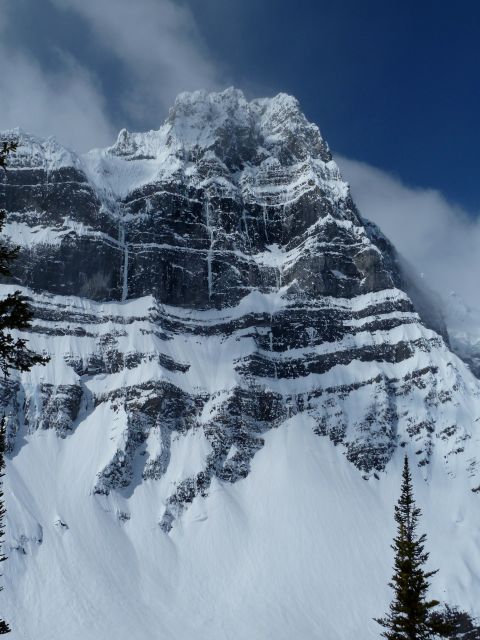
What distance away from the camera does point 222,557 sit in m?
156

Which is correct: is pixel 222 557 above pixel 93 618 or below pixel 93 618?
above

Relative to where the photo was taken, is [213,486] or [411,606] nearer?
[411,606]

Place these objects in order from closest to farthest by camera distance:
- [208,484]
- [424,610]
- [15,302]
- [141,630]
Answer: [15,302] < [424,610] < [141,630] < [208,484]

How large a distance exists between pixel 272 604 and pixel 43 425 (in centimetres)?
7013

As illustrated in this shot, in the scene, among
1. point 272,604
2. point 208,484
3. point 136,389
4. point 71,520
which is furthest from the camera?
point 136,389

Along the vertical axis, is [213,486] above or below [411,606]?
above

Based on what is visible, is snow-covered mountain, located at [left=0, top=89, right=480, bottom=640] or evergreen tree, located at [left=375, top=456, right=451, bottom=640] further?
snow-covered mountain, located at [left=0, top=89, right=480, bottom=640]

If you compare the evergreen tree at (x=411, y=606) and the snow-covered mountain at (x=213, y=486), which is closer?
the evergreen tree at (x=411, y=606)

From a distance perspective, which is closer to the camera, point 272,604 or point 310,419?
point 272,604

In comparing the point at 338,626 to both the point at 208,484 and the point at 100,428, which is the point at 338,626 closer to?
the point at 208,484

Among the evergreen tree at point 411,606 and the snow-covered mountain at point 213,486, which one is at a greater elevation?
the snow-covered mountain at point 213,486

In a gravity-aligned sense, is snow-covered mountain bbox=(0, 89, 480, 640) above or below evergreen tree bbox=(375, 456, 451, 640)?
above

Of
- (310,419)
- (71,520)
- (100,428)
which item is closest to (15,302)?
(71,520)

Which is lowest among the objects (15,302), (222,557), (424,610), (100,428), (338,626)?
(424,610)
